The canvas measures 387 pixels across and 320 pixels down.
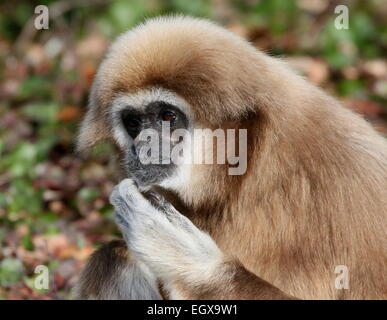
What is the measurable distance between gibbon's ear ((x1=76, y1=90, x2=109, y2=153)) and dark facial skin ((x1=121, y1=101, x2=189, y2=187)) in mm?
323

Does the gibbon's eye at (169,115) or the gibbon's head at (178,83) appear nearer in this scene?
the gibbon's head at (178,83)

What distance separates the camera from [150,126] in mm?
6750

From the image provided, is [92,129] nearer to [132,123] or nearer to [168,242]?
[132,123]

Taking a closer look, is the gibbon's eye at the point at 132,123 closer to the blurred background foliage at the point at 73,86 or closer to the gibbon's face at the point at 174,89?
the gibbon's face at the point at 174,89

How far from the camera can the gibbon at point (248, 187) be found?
6.25 m

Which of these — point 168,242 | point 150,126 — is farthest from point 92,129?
point 168,242

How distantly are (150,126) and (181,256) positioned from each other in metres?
1.14

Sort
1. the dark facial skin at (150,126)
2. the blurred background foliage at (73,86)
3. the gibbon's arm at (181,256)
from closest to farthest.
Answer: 1. the gibbon's arm at (181,256)
2. the dark facial skin at (150,126)
3. the blurred background foliage at (73,86)

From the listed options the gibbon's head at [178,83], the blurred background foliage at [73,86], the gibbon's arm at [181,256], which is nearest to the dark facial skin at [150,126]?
the gibbon's head at [178,83]

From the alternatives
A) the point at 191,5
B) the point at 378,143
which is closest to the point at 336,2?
the point at 191,5

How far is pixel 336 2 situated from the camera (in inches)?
613

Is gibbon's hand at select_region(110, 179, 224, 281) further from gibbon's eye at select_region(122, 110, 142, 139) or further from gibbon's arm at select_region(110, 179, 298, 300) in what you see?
gibbon's eye at select_region(122, 110, 142, 139)

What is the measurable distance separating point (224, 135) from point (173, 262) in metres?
1.08

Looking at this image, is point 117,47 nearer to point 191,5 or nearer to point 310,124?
point 310,124
